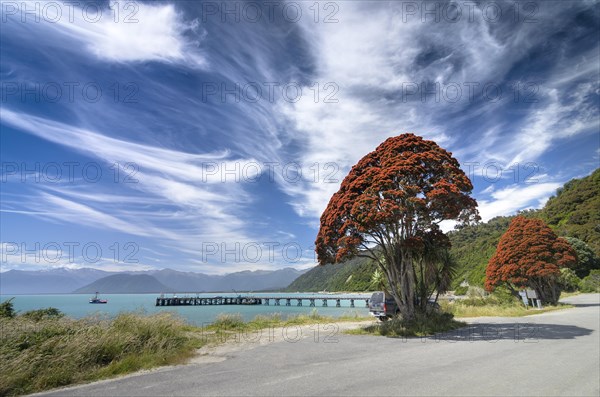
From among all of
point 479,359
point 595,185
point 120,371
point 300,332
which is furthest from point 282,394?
point 595,185

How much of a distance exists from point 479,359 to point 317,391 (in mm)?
5462

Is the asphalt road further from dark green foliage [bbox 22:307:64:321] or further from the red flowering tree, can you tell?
the red flowering tree

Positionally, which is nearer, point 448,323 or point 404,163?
point 404,163

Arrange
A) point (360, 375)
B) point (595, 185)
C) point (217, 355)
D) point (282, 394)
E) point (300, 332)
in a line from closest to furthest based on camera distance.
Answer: point (282, 394) < point (360, 375) < point (217, 355) < point (300, 332) < point (595, 185)

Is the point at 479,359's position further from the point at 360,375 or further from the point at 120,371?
the point at 120,371

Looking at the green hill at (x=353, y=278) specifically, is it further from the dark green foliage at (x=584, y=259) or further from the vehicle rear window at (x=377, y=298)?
the vehicle rear window at (x=377, y=298)

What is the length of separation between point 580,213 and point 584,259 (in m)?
27.6

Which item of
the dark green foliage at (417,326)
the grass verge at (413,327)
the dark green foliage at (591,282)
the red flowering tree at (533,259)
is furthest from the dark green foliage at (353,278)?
the grass verge at (413,327)

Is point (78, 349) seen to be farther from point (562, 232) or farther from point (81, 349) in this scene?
point (562, 232)

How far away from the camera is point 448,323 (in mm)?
17031

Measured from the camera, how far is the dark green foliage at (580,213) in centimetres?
6538

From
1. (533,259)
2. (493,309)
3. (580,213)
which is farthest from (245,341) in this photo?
(580,213)

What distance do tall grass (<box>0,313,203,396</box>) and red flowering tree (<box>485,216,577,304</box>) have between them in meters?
29.4

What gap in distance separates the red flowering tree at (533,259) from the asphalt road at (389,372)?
19014 mm
